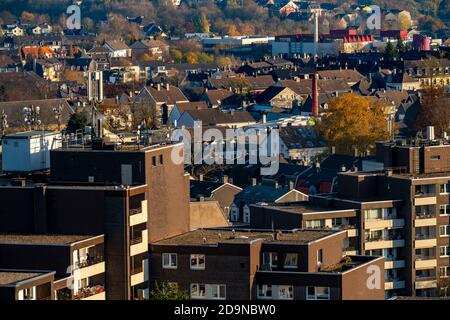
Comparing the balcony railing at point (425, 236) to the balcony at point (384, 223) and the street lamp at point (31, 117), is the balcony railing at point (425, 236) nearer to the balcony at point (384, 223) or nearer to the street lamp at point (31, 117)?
the balcony at point (384, 223)

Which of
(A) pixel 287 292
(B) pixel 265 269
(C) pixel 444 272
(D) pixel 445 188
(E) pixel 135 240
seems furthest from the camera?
(C) pixel 444 272

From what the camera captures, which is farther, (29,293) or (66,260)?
(66,260)

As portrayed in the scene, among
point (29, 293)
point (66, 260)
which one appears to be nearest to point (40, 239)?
point (66, 260)

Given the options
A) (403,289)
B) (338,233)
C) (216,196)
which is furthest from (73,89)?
(338,233)

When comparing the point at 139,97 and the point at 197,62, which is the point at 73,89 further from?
the point at 197,62

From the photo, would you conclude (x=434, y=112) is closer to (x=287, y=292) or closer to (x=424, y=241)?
(x=424, y=241)

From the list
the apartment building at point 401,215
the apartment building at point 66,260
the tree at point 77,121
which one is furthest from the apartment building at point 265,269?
the tree at point 77,121
